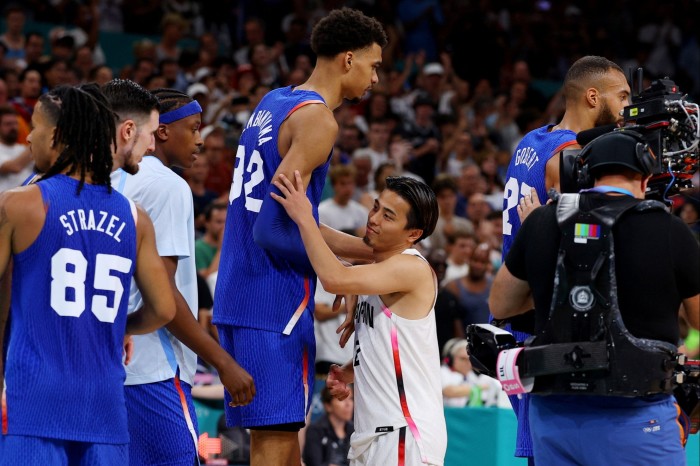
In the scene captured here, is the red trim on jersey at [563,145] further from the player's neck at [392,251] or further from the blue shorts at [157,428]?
the blue shorts at [157,428]

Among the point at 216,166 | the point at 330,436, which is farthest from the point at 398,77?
the point at 330,436

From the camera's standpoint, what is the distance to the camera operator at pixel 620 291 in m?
4.00

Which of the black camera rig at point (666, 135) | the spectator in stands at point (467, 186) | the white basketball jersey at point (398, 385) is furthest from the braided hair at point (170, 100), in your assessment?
the spectator in stands at point (467, 186)

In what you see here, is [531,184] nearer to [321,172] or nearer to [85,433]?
[321,172]

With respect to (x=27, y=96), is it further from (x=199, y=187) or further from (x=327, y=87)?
(x=327, y=87)

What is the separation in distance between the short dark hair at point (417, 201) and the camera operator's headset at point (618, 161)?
0.80 m

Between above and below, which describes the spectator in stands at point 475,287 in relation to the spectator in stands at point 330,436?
above

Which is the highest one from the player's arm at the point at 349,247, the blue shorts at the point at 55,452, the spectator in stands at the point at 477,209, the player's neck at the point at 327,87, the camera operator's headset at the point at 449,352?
the spectator in stands at the point at 477,209

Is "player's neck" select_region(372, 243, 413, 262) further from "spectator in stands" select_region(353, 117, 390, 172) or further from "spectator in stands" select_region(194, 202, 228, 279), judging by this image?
"spectator in stands" select_region(353, 117, 390, 172)

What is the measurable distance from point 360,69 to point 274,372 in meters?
1.45

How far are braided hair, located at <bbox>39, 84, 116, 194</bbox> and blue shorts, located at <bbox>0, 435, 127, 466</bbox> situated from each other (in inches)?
35.6

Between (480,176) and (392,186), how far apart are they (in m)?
9.29

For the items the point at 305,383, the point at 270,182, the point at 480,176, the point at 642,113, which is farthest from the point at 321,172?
the point at 480,176

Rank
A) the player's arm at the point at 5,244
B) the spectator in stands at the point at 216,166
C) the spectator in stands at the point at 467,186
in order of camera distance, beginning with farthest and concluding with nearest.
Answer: the spectator in stands at the point at 467,186 → the spectator in stands at the point at 216,166 → the player's arm at the point at 5,244
